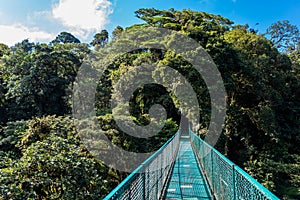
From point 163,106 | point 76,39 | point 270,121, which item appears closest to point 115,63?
point 163,106

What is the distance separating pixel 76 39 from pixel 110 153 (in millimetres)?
34509

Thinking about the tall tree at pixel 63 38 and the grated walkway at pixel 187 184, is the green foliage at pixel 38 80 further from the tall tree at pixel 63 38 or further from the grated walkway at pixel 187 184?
the tall tree at pixel 63 38

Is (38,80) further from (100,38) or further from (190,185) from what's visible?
(190,185)

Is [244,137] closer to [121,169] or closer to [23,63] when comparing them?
[121,169]

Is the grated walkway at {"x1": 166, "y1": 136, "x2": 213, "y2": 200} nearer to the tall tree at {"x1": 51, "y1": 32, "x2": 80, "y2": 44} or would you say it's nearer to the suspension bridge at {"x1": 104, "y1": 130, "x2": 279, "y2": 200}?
the suspension bridge at {"x1": 104, "y1": 130, "x2": 279, "y2": 200}

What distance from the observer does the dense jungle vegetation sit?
14.3ft

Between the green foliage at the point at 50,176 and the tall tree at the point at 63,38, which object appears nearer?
the green foliage at the point at 50,176

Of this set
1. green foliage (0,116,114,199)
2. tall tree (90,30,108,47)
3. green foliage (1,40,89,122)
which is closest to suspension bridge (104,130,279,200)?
green foliage (0,116,114,199)

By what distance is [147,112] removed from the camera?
549 inches

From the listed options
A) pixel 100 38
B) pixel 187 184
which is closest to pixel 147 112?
pixel 187 184

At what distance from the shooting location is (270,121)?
11.3m

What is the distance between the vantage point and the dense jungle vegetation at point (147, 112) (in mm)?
4352

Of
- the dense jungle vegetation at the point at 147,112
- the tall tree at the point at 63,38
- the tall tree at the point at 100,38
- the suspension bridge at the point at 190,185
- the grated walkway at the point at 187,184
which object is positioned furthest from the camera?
the tall tree at the point at 63,38

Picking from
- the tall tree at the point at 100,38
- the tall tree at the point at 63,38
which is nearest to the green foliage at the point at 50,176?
the tall tree at the point at 100,38
